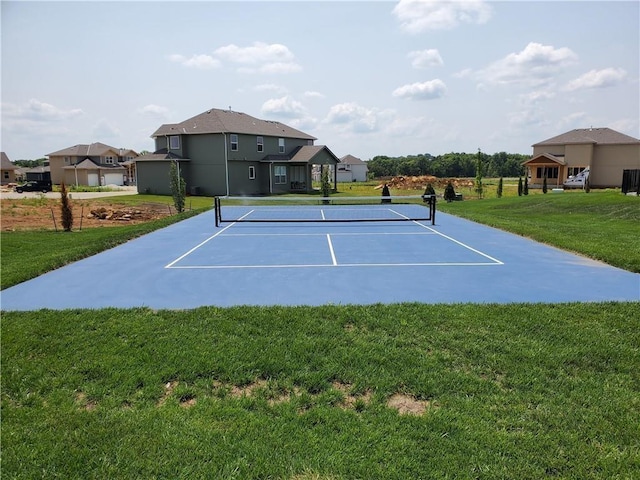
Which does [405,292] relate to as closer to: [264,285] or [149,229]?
[264,285]

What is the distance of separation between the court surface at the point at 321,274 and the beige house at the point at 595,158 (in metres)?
36.0

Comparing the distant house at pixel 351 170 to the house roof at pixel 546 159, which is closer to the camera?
the house roof at pixel 546 159

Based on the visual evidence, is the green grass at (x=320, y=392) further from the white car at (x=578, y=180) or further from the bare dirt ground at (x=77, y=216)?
the white car at (x=578, y=180)

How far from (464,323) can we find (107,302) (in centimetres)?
525

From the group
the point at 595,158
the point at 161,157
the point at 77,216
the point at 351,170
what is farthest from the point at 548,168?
the point at 77,216

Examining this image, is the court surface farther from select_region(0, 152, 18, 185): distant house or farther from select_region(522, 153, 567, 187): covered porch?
select_region(0, 152, 18, 185): distant house

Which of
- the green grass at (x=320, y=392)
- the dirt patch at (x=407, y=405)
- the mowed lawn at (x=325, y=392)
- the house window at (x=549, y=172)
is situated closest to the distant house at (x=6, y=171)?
the house window at (x=549, y=172)

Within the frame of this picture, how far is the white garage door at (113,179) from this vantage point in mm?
57500

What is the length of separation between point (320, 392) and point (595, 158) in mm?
48754

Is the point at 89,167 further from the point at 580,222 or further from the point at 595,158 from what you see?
the point at 595,158

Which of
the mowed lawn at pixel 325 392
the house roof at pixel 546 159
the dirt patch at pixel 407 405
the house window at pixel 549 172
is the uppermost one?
the house roof at pixel 546 159

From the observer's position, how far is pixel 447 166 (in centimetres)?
9375

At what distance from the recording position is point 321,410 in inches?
156

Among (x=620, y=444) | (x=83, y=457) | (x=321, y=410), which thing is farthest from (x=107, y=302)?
(x=620, y=444)
